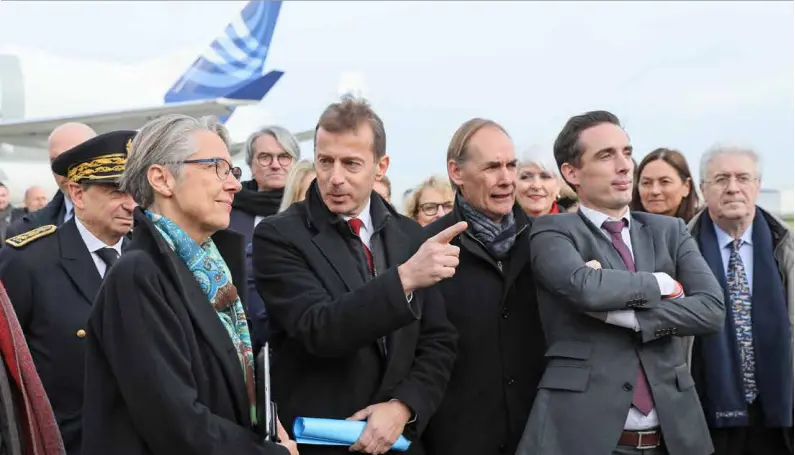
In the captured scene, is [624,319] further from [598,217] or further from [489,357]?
[489,357]

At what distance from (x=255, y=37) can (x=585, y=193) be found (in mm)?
28461

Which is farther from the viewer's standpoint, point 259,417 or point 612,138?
point 612,138

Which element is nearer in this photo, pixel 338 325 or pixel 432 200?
pixel 338 325

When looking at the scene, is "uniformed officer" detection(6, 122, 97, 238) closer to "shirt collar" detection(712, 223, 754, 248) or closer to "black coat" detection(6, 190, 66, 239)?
"black coat" detection(6, 190, 66, 239)

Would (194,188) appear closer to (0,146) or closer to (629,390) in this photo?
(629,390)

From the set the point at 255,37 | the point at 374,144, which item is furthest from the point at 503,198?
the point at 255,37

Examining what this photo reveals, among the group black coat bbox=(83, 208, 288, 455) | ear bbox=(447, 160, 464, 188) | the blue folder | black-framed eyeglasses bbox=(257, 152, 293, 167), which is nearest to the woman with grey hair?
black coat bbox=(83, 208, 288, 455)

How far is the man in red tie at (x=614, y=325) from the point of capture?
110 inches

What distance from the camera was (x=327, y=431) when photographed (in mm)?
2553

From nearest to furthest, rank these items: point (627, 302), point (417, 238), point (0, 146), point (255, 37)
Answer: point (627, 302) < point (417, 238) < point (0, 146) < point (255, 37)

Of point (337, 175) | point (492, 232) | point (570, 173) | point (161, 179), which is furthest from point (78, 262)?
point (570, 173)

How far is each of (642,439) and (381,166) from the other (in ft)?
4.05

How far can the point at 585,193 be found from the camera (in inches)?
123

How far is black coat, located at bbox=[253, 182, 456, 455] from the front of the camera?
2604 millimetres
